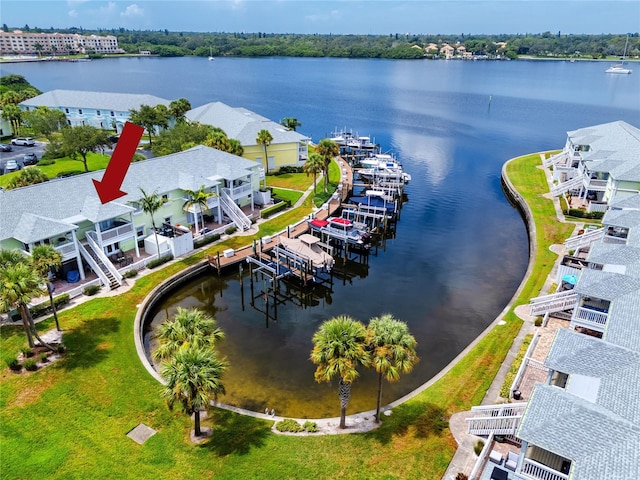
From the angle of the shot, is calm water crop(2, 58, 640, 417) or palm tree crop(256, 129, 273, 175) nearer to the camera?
calm water crop(2, 58, 640, 417)

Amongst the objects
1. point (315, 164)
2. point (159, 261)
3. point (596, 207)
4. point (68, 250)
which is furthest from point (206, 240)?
point (596, 207)

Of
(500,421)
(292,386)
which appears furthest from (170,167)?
(500,421)

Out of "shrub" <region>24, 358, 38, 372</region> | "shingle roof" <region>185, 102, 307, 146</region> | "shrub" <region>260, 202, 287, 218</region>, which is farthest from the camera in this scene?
"shingle roof" <region>185, 102, 307, 146</region>

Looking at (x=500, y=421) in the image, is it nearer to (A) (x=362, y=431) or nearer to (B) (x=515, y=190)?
(A) (x=362, y=431)

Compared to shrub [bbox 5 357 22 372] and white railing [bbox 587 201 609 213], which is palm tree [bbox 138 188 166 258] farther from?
white railing [bbox 587 201 609 213]

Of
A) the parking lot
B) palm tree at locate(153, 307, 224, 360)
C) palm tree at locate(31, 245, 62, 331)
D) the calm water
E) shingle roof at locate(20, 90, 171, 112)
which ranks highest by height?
shingle roof at locate(20, 90, 171, 112)

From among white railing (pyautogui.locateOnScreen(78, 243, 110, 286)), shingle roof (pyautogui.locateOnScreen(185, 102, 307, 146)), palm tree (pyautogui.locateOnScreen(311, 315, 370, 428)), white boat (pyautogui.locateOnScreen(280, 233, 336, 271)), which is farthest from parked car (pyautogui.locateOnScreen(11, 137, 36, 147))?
palm tree (pyautogui.locateOnScreen(311, 315, 370, 428))

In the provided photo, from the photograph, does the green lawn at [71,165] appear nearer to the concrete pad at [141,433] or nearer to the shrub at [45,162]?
the shrub at [45,162]
